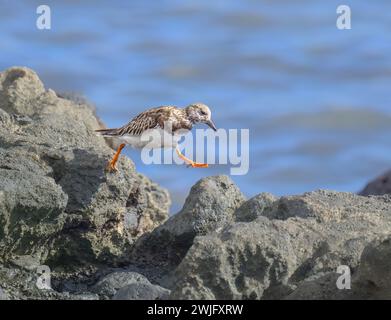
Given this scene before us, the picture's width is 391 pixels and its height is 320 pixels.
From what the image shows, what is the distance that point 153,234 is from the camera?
10.4 meters

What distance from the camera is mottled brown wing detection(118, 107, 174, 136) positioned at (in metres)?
12.1

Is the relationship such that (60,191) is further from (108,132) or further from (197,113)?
(197,113)

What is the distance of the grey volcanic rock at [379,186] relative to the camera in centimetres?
1639

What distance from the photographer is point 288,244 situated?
913cm

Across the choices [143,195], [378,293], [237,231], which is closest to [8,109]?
[143,195]

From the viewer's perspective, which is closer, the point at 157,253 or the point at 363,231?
the point at 363,231

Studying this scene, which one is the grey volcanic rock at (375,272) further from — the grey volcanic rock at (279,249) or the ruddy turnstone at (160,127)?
the ruddy turnstone at (160,127)

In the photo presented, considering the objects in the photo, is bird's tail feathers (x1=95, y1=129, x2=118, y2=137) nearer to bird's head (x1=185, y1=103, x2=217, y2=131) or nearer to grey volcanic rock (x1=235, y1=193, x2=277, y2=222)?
bird's head (x1=185, y1=103, x2=217, y2=131)

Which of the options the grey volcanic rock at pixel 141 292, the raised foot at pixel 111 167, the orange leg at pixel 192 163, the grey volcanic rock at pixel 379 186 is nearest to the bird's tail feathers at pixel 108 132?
the orange leg at pixel 192 163
